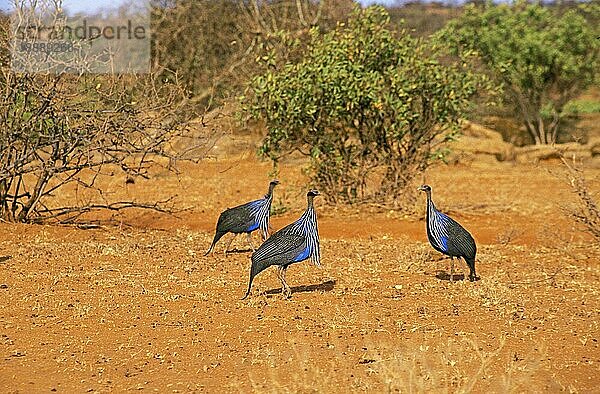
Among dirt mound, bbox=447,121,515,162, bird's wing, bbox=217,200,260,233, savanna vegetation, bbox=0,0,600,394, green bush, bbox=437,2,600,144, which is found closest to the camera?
savanna vegetation, bbox=0,0,600,394

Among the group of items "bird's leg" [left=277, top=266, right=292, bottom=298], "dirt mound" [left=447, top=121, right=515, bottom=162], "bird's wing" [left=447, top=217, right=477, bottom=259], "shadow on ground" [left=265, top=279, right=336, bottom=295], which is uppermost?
"bird's wing" [left=447, top=217, right=477, bottom=259]

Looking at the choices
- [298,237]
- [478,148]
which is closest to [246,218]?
[298,237]

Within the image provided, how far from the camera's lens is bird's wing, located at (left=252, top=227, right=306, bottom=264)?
760 centimetres

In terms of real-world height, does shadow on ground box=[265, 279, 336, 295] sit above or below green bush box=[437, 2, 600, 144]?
below

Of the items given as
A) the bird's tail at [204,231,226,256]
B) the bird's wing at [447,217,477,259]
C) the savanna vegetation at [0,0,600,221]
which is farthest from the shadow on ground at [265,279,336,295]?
the savanna vegetation at [0,0,600,221]

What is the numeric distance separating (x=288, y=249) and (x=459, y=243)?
5.80ft

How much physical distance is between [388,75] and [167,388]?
29.3ft

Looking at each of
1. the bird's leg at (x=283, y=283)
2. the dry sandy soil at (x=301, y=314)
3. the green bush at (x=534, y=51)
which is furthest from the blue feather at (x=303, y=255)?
the green bush at (x=534, y=51)

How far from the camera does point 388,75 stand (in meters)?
13.6

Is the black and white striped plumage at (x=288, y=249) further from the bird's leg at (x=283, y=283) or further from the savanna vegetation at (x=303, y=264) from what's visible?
the savanna vegetation at (x=303, y=264)

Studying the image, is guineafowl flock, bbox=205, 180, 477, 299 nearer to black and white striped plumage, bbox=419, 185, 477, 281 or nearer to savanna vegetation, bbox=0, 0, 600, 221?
black and white striped plumage, bbox=419, 185, 477, 281

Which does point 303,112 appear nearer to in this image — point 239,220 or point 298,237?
point 239,220

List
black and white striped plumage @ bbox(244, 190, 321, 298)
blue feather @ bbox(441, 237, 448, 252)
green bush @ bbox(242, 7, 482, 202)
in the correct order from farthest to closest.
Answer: green bush @ bbox(242, 7, 482, 202)
blue feather @ bbox(441, 237, 448, 252)
black and white striped plumage @ bbox(244, 190, 321, 298)

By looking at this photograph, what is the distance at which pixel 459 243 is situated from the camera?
845 centimetres
